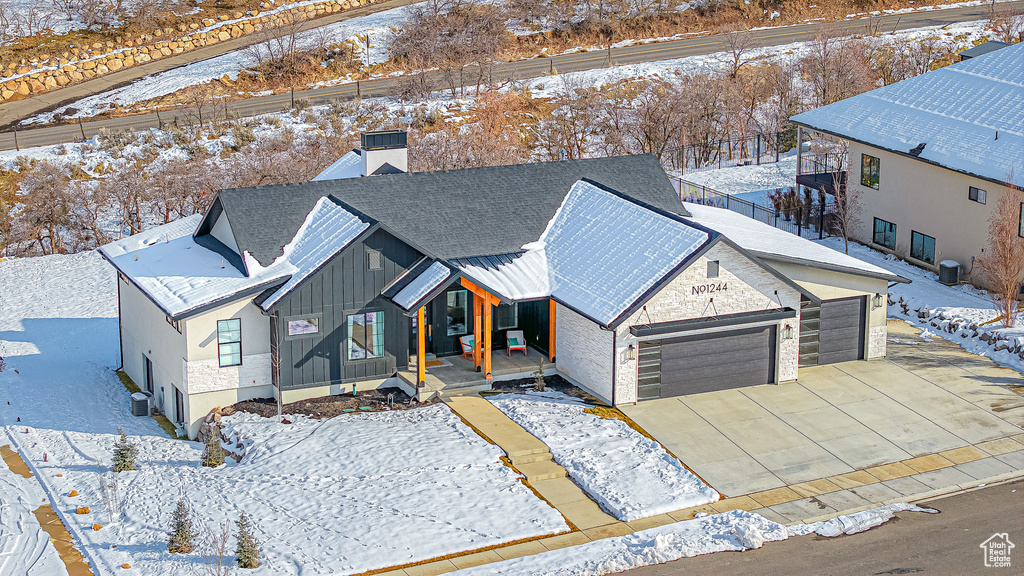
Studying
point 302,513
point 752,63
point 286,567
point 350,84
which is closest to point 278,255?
point 302,513

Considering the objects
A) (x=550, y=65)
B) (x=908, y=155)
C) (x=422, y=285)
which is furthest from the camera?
(x=550, y=65)

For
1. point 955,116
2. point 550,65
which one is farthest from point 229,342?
point 550,65

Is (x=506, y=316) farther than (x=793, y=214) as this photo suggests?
No

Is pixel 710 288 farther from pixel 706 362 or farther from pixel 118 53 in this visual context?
pixel 118 53

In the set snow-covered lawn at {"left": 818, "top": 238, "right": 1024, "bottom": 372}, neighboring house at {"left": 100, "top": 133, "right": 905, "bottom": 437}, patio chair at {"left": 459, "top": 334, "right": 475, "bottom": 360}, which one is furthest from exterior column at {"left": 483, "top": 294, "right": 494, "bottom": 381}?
snow-covered lawn at {"left": 818, "top": 238, "right": 1024, "bottom": 372}

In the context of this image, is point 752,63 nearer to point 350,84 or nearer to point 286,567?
point 350,84

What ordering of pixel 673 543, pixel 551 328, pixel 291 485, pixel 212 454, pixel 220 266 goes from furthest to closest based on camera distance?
1. pixel 551 328
2. pixel 220 266
3. pixel 212 454
4. pixel 291 485
5. pixel 673 543

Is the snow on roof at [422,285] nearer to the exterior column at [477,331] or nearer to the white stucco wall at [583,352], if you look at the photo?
the exterior column at [477,331]
